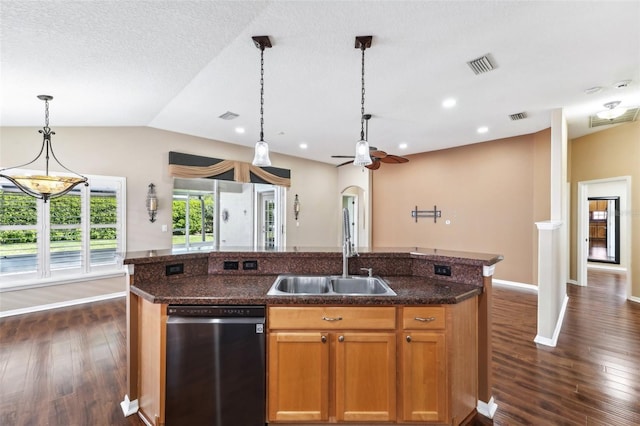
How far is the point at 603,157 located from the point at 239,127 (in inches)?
255

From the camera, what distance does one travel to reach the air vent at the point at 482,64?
9.14 feet

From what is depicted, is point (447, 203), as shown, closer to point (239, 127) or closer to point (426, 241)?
point (426, 241)

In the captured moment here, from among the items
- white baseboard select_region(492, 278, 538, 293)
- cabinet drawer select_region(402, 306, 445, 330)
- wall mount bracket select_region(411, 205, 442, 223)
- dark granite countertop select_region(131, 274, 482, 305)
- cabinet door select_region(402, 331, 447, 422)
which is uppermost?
wall mount bracket select_region(411, 205, 442, 223)

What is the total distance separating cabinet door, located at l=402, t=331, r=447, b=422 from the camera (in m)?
1.77

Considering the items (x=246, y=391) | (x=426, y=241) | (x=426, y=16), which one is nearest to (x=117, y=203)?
(x=246, y=391)

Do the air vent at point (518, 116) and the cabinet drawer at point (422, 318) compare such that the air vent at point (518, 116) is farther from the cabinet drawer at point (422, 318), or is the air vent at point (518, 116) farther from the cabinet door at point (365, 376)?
the cabinet door at point (365, 376)

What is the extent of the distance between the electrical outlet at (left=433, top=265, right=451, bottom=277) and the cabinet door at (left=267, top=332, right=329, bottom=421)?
1090mm

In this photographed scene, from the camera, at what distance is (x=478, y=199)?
20.2 ft

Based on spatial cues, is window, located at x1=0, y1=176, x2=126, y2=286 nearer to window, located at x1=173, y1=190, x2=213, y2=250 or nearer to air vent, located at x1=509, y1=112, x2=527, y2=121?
window, located at x1=173, y1=190, x2=213, y2=250

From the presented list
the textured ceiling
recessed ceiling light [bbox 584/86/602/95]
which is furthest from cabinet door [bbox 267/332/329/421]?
recessed ceiling light [bbox 584/86/602/95]

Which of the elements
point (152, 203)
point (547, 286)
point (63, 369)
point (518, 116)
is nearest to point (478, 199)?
point (518, 116)

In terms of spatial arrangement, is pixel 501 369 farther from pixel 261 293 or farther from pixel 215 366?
pixel 215 366

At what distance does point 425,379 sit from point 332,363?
0.56 meters

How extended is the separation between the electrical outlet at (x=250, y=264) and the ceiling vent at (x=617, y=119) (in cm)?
534
